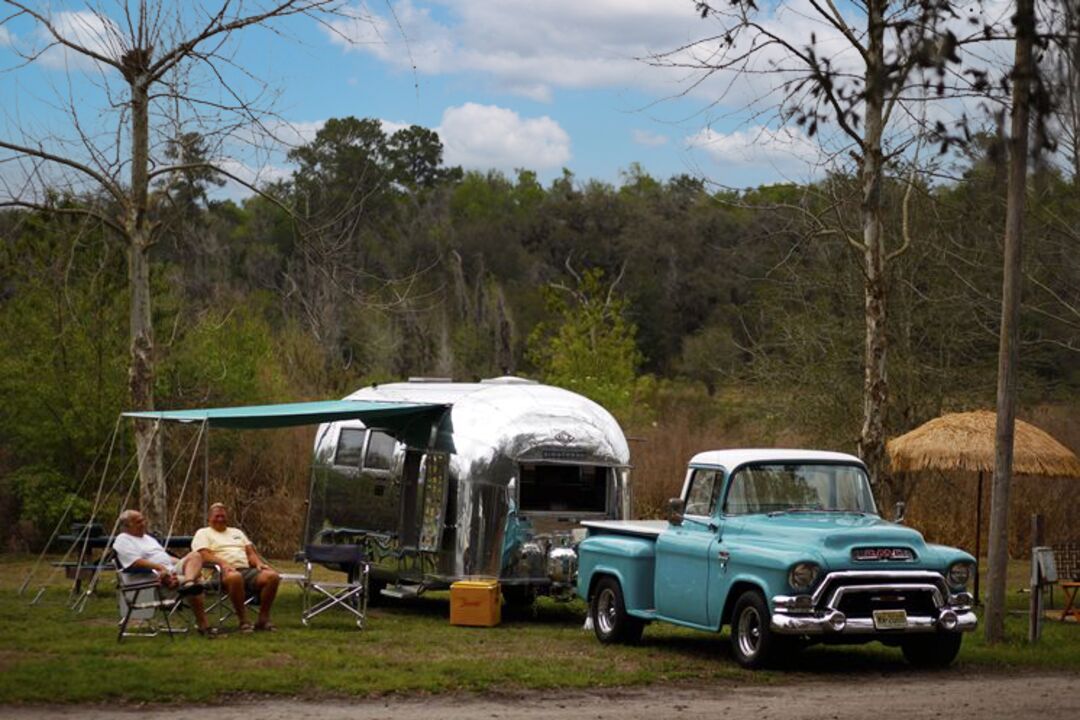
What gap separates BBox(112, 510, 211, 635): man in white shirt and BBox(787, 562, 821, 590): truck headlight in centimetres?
572

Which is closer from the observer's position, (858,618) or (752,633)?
(858,618)

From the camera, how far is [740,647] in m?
14.9

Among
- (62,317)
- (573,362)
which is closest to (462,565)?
(62,317)

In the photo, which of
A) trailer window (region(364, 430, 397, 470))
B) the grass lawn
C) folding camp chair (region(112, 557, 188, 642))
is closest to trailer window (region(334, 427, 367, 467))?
trailer window (region(364, 430, 397, 470))

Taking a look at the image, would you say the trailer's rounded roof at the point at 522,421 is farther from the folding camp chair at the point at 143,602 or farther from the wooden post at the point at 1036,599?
the wooden post at the point at 1036,599

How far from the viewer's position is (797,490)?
15883 mm

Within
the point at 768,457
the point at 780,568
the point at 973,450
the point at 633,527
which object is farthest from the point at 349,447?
the point at 780,568

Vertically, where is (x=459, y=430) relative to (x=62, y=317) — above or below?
below

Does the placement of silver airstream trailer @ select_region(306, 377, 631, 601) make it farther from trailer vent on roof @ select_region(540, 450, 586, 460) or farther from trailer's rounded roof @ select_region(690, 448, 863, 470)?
trailer's rounded roof @ select_region(690, 448, 863, 470)

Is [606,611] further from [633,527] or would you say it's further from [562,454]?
[562,454]

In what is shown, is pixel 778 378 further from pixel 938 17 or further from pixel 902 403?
pixel 938 17

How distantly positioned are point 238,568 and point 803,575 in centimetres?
630

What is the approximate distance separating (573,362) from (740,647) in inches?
1369

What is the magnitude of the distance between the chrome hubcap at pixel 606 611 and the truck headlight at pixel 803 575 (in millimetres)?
2963
